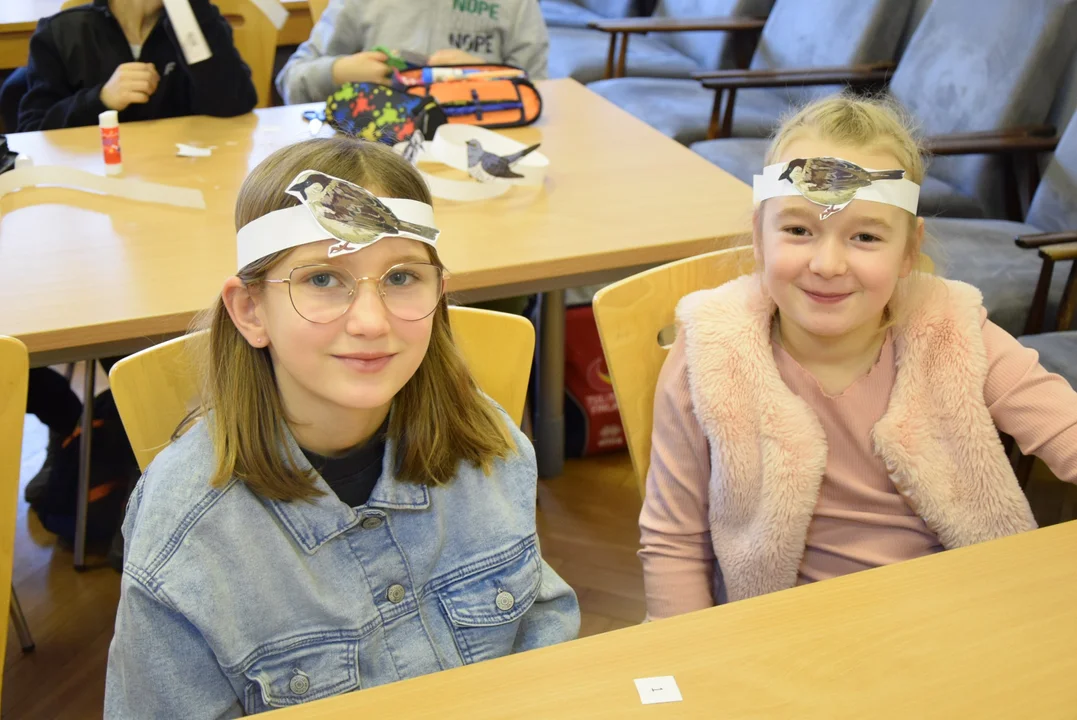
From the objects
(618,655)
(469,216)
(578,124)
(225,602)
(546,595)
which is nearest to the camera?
(618,655)

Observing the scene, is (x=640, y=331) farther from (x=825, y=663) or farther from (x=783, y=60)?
(x=783, y=60)

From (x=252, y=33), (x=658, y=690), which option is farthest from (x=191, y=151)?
(x=658, y=690)

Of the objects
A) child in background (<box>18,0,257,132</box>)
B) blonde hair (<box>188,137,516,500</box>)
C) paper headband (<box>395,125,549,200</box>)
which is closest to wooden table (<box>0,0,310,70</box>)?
child in background (<box>18,0,257,132</box>)

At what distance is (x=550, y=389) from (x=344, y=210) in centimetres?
140

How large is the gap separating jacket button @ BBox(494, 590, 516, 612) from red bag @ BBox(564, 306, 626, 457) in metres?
1.31

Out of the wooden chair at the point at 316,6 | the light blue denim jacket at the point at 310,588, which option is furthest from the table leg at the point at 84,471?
the wooden chair at the point at 316,6

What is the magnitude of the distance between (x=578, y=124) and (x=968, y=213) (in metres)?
1.16

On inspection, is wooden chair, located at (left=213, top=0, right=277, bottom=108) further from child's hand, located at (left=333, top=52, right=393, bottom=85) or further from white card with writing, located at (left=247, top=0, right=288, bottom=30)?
child's hand, located at (left=333, top=52, right=393, bottom=85)

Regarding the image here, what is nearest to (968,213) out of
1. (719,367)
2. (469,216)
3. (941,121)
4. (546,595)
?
(941,121)

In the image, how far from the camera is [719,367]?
4.65ft

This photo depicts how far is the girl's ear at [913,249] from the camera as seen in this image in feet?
4.64

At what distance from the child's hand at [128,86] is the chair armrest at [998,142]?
1.90 meters

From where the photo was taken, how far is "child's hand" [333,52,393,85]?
2504mm

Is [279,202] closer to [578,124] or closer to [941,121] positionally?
[578,124]
